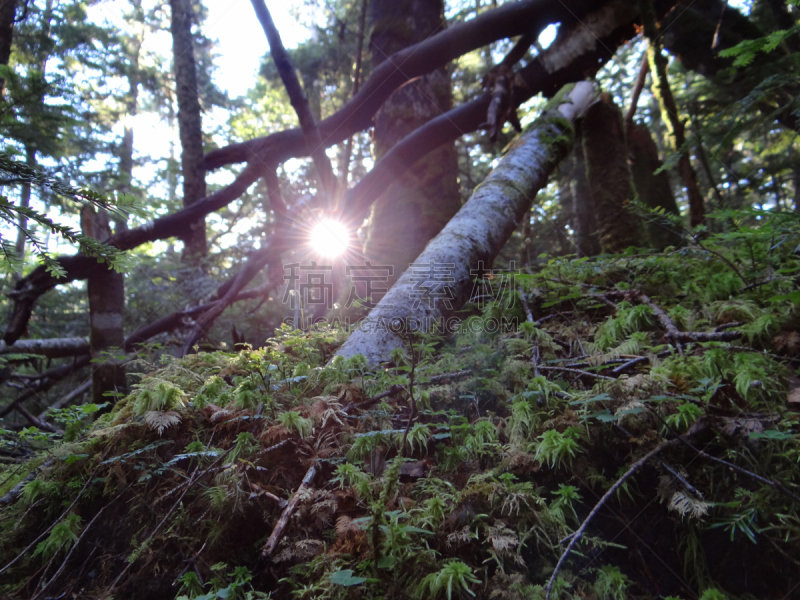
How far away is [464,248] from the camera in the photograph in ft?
11.7

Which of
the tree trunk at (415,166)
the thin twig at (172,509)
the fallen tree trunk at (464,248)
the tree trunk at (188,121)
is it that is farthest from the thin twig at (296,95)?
the thin twig at (172,509)

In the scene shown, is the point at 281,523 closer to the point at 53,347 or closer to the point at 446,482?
the point at 446,482

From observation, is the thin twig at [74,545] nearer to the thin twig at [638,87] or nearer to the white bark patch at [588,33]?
the white bark patch at [588,33]

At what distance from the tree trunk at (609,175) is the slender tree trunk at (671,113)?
0.70 m

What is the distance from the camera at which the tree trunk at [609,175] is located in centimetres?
539

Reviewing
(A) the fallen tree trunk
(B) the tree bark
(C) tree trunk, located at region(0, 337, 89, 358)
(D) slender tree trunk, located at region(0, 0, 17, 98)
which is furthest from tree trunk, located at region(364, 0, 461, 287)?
(D) slender tree trunk, located at region(0, 0, 17, 98)

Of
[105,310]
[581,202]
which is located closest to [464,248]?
[105,310]

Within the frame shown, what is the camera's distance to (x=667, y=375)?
6.03ft

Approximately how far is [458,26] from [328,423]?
5566mm

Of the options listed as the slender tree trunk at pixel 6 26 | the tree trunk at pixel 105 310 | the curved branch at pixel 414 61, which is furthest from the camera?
the slender tree trunk at pixel 6 26

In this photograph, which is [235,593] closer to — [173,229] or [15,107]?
[173,229]


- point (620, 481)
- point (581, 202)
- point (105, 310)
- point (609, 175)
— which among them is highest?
point (581, 202)

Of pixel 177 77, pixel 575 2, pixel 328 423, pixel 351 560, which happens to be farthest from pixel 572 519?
pixel 177 77

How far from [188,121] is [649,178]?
31.6ft
